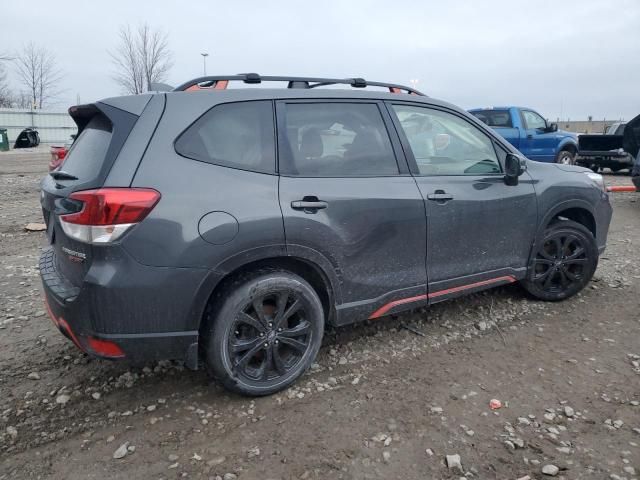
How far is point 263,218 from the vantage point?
2627mm

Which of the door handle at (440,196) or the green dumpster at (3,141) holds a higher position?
the green dumpster at (3,141)

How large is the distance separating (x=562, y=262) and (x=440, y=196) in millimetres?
1604

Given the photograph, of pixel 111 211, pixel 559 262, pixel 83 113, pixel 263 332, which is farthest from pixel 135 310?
pixel 559 262

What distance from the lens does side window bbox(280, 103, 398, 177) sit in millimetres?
2891

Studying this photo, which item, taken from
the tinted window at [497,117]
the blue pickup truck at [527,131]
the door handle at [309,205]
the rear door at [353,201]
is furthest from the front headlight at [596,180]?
the tinted window at [497,117]

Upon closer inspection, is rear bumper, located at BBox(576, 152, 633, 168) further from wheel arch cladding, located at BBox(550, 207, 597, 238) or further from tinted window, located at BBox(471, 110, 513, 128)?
wheel arch cladding, located at BBox(550, 207, 597, 238)

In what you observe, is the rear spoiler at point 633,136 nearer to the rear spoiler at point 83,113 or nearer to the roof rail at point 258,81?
the roof rail at point 258,81

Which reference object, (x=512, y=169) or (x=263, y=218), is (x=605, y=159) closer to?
(x=512, y=169)

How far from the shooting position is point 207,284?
2.53m

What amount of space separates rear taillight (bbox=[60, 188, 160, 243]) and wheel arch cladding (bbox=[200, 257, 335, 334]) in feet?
1.76

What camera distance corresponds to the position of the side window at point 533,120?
1210 cm

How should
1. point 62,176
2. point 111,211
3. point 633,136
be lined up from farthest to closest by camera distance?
1. point 633,136
2. point 62,176
3. point 111,211

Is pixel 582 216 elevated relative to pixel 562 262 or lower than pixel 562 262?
elevated

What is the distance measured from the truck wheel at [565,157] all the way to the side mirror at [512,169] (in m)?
10.2
